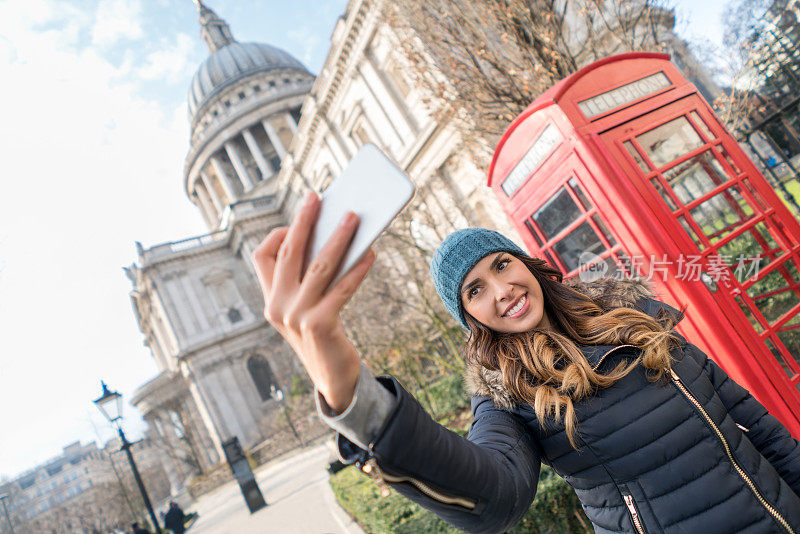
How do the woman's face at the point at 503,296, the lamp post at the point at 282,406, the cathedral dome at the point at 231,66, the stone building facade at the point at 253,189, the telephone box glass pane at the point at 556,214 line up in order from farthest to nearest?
the cathedral dome at the point at 231,66 → the lamp post at the point at 282,406 → the stone building facade at the point at 253,189 → the telephone box glass pane at the point at 556,214 → the woman's face at the point at 503,296

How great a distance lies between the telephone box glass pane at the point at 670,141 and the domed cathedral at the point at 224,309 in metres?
23.9

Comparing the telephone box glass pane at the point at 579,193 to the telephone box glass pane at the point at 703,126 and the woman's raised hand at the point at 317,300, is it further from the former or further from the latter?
the woman's raised hand at the point at 317,300

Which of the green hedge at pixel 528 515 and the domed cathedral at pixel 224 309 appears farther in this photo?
the domed cathedral at pixel 224 309

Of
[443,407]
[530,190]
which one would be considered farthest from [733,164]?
[443,407]

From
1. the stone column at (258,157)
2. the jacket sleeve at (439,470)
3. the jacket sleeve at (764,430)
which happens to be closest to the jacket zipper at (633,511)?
the jacket sleeve at (439,470)

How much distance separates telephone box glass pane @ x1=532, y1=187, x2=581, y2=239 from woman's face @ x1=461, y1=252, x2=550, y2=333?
2059mm

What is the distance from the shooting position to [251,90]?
42.2m

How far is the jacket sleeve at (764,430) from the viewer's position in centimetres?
177

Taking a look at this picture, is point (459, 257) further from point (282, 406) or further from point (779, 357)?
point (282, 406)

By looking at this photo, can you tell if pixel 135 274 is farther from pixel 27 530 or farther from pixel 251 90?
pixel 251 90

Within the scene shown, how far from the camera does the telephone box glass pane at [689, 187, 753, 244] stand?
11.7 ft

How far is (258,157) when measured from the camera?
38750mm

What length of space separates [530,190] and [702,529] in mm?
3004

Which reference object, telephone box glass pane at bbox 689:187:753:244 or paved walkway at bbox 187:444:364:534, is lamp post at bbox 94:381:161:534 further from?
telephone box glass pane at bbox 689:187:753:244
